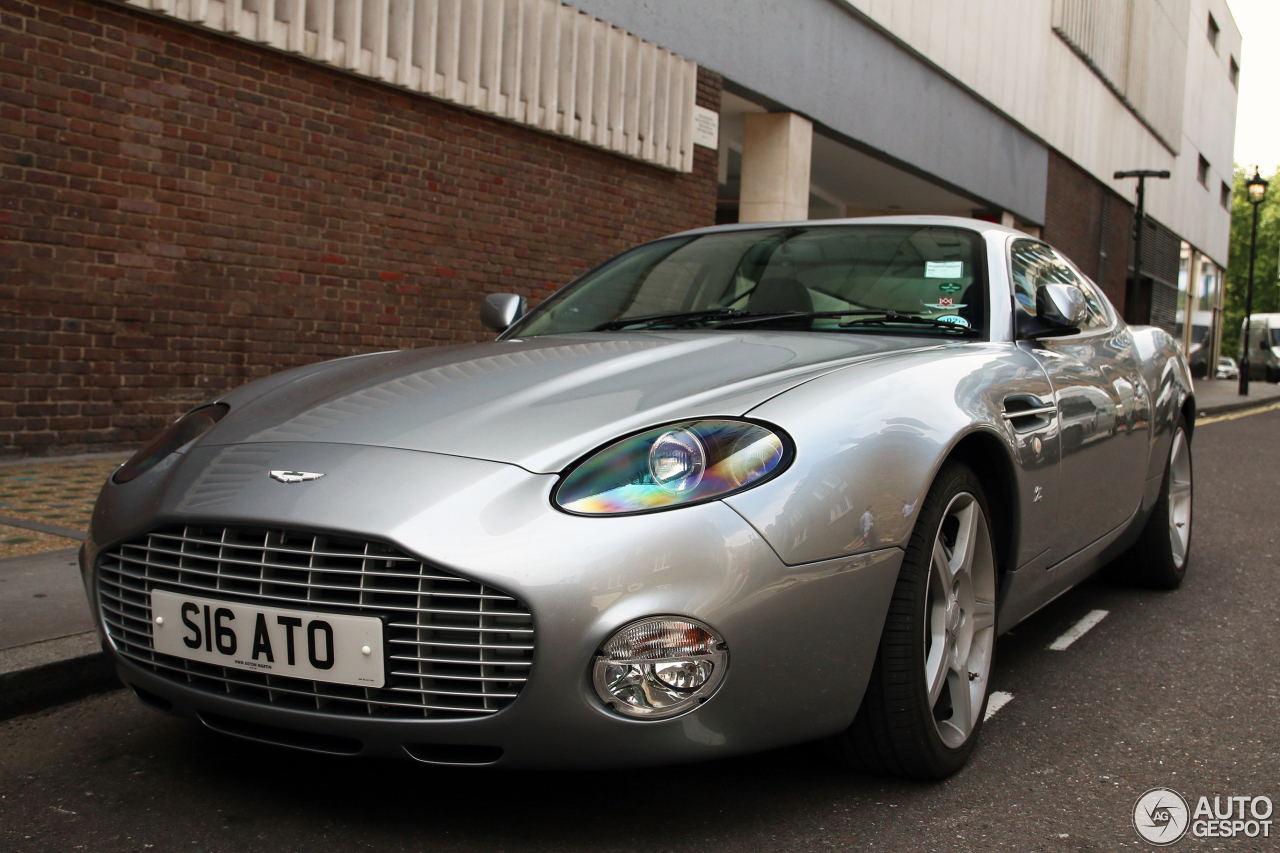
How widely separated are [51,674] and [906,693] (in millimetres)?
2099

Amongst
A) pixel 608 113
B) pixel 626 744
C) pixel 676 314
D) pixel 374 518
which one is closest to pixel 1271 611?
pixel 676 314

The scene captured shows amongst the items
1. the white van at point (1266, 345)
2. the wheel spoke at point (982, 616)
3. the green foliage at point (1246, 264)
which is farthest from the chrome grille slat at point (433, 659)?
the green foliage at point (1246, 264)

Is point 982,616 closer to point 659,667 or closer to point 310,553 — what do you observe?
point 659,667

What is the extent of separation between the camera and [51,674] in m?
2.96

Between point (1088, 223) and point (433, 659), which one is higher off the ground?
point (1088, 223)

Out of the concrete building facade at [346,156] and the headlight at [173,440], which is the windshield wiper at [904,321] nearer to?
the headlight at [173,440]

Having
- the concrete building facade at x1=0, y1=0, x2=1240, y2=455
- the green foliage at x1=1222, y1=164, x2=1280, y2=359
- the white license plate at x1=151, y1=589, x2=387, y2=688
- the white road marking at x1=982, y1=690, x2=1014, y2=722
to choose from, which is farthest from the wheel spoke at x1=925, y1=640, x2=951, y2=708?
the green foliage at x1=1222, y1=164, x2=1280, y2=359

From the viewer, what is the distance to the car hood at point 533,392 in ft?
7.49

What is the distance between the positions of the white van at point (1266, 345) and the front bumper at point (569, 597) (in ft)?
121

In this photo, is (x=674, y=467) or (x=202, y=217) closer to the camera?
(x=674, y=467)

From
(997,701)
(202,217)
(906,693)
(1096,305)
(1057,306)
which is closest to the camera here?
(906,693)

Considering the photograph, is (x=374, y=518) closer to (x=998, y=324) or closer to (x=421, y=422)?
(x=421, y=422)

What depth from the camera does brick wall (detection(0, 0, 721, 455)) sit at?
6492 mm

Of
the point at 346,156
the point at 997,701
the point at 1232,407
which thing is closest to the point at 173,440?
the point at 997,701
